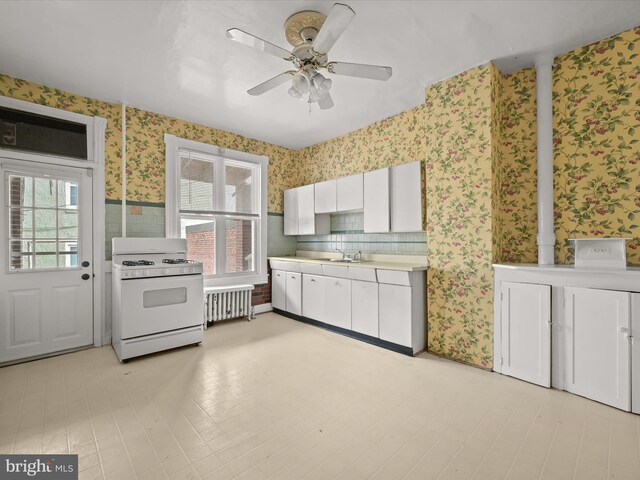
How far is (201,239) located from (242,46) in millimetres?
2709

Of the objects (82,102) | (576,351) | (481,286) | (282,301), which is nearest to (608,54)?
(481,286)

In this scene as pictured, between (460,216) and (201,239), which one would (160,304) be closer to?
(201,239)

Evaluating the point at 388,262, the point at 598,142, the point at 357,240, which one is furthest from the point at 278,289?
the point at 598,142

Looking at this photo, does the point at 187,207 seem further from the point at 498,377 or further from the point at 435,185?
the point at 498,377

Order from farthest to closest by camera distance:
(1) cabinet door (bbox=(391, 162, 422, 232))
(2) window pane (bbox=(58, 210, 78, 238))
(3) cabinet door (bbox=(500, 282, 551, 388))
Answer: (1) cabinet door (bbox=(391, 162, 422, 232)), (2) window pane (bbox=(58, 210, 78, 238)), (3) cabinet door (bbox=(500, 282, 551, 388))

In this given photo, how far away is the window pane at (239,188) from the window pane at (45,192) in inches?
78.9

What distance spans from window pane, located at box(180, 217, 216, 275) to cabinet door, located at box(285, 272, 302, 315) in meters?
1.15

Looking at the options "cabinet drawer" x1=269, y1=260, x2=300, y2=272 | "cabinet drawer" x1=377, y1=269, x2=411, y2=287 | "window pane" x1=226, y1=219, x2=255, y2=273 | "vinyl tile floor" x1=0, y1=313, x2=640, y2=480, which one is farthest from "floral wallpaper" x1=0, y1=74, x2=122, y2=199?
"cabinet drawer" x1=377, y1=269, x2=411, y2=287

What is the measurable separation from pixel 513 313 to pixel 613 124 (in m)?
1.77

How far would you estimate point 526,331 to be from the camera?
261 centimetres

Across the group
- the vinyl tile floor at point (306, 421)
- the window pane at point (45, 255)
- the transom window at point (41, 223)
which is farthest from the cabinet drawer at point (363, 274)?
the window pane at point (45, 255)

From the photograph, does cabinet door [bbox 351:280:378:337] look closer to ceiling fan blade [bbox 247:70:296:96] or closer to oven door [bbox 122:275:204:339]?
oven door [bbox 122:275:204:339]

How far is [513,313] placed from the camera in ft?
8.80

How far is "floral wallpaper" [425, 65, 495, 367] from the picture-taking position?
2852 millimetres
